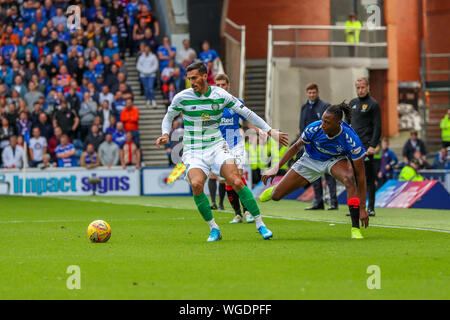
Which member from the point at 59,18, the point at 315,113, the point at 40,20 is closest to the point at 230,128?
the point at 315,113

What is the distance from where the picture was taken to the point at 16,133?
28156 millimetres

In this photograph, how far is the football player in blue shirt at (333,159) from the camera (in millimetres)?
11344

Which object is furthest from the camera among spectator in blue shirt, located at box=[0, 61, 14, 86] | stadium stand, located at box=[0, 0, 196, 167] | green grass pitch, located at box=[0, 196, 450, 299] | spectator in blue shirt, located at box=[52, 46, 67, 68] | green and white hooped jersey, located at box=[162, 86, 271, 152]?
spectator in blue shirt, located at box=[52, 46, 67, 68]

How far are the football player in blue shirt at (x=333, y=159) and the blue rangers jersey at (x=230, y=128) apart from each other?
230 centimetres

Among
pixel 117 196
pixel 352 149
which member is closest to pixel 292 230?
pixel 352 149

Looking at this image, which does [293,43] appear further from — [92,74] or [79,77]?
[79,77]

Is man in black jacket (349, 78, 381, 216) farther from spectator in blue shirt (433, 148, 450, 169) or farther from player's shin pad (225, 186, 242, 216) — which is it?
spectator in blue shirt (433, 148, 450, 169)

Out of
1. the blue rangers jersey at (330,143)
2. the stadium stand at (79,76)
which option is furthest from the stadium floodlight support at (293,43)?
the blue rangers jersey at (330,143)

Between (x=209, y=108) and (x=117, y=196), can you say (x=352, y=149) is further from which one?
(x=117, y=196)

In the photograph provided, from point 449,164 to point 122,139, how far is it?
9.72m

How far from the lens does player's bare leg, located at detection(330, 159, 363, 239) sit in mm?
11250

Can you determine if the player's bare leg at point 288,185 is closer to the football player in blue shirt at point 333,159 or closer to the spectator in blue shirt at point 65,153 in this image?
the football player in blue shirt at point 333,159

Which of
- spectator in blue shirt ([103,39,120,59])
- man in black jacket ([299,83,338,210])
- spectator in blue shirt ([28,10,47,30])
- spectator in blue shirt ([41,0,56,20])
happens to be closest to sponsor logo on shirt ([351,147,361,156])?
man in black jacket ([299,83,338,210])

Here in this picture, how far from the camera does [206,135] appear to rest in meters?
11.2
